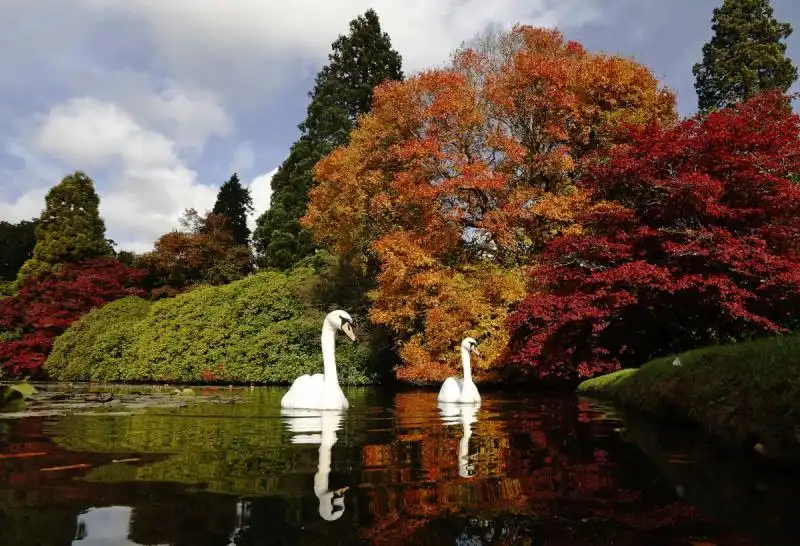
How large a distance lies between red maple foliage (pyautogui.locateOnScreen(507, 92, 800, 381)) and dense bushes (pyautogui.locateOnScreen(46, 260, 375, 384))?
9496 mm

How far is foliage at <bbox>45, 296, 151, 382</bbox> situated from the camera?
24359 millimetres

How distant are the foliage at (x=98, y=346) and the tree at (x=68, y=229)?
476cm

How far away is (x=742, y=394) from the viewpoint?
4.98 metres

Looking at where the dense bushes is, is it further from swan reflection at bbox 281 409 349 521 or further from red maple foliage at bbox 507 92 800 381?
swan reflection at bbox 281 409 349 521

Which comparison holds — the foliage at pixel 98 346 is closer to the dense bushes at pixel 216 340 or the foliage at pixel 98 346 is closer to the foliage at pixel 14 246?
the dense bushes at pixel 216 340

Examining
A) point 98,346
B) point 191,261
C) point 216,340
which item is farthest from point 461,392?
point 191,261

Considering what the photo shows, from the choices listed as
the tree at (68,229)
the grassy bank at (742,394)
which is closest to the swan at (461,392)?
the grassy bank at (742,394)

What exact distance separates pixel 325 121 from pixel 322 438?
27250 mm

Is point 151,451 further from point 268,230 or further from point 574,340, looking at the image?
point 268,230

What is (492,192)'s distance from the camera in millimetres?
17141

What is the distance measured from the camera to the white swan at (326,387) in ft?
26.9

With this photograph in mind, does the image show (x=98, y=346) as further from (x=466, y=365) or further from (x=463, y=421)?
(x=463, y=421)

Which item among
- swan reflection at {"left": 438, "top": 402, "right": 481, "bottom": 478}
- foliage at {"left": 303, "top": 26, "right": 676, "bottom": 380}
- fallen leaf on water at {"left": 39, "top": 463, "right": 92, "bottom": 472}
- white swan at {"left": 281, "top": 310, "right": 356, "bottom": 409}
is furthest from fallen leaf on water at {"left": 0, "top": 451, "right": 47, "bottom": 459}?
foliage at {"left": 303, "top": 26, "right": 676, "bottom": 380}

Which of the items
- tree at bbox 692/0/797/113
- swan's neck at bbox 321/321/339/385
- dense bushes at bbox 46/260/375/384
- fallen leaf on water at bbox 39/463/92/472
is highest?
tree at bbox 692/0/797/113
